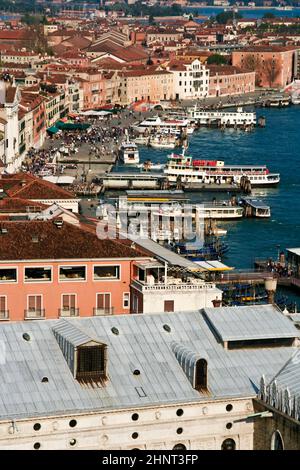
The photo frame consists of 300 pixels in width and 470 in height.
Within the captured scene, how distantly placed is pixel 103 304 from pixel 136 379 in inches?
162

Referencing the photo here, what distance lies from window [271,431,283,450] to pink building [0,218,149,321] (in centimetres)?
467

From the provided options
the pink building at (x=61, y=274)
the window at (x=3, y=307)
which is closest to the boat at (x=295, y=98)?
the pink building at (x=61, y=274)

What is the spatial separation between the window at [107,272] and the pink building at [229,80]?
157 feet

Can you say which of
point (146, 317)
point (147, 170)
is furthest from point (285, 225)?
point (146, 317)

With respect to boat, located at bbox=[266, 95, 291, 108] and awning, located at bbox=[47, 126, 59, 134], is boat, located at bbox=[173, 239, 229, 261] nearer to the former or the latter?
awning, located at bbox=[47, 126, 59, 134]

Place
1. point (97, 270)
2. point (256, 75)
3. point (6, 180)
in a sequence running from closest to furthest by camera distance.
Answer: point (97, 270), point (6, 180), point (256, 75)

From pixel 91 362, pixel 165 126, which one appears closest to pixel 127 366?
pixel 91 362

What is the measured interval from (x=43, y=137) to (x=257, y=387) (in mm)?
33364

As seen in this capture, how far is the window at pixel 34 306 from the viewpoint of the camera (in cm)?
1402

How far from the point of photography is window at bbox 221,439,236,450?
10.1 meters

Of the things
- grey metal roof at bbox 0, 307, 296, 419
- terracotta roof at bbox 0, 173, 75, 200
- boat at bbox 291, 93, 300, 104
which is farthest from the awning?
grey metal roof at bbox 0, 307, 296, 419

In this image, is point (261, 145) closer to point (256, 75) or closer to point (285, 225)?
point (285, 225)

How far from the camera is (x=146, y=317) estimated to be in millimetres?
10789

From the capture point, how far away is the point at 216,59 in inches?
2726
